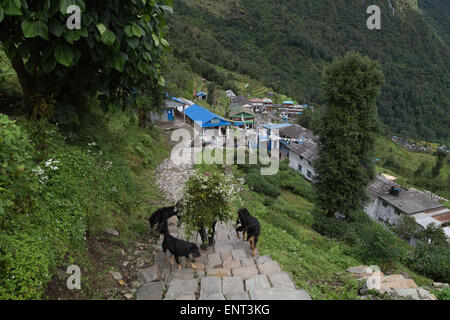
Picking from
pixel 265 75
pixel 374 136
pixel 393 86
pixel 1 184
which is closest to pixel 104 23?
pixel 1 184

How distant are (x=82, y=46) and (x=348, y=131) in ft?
39.5

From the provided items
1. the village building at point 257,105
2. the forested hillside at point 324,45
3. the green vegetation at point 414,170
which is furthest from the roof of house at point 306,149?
the forested hillside at point 324,45

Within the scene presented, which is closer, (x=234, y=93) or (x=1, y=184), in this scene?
(x=1, y=184)

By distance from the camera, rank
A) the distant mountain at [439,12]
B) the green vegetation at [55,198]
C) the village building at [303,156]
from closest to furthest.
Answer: the green vegetation at [55,198], the village building at [303,156], the distant mountain at [439,12]

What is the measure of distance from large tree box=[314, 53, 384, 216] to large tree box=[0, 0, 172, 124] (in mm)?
10280

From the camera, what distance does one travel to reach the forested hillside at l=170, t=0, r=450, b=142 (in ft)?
310

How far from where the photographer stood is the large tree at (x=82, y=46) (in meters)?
3.49

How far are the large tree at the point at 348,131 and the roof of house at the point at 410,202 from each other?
1581 centimetres

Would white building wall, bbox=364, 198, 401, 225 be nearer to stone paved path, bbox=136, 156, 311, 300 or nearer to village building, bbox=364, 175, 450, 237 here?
village building, bbox=364, 175, 450, 237

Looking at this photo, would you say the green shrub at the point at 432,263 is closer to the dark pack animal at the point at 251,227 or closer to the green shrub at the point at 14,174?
the dark pack animal at the point at 251,227

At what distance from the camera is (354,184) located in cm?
1341
